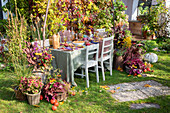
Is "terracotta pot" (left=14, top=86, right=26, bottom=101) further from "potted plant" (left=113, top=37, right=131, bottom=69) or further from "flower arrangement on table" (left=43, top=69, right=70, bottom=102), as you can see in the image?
"potted plant" (left=113, top=37, right=131, bottom=69)

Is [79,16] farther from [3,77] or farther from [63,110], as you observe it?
[63,110]

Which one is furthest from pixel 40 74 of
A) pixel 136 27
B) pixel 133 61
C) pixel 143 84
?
pixel 136 27

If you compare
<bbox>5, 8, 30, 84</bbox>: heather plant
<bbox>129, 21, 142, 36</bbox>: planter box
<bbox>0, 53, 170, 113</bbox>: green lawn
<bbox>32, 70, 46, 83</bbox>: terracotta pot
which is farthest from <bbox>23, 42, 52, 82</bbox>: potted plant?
<bbox>129, 21, 142, 36</bbox>: planter box

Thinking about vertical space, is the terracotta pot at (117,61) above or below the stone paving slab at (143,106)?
A: above

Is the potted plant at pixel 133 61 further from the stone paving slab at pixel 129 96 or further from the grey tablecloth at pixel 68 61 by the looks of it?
the grey tablecloth at pixel 68 61

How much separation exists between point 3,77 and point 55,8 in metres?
2.53

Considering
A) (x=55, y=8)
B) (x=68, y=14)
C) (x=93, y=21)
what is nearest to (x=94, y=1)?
(x=93, y=21)

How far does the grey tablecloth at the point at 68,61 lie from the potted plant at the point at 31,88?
775mm

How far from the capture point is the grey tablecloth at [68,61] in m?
3.62

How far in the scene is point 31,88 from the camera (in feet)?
9.82

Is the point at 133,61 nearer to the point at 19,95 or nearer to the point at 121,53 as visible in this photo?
the point at 121,53

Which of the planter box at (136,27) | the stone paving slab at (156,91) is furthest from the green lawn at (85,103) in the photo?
the planter box at (136,27)

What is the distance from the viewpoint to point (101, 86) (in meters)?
3.82

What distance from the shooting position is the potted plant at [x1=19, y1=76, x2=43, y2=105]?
9.75 feet
